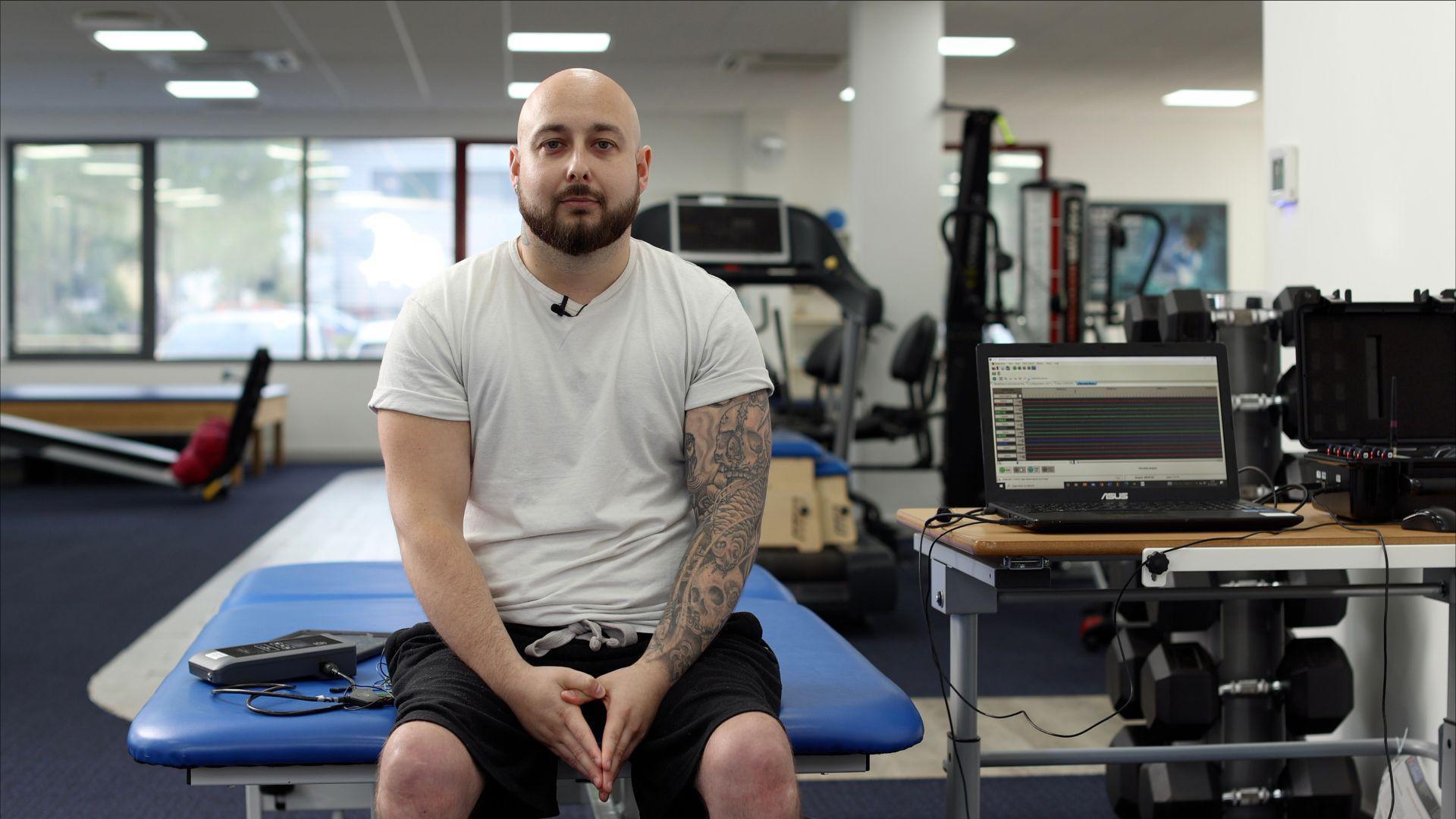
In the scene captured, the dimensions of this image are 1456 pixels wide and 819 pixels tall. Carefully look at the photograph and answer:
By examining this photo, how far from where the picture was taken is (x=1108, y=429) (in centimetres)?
186

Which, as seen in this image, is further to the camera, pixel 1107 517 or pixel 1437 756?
pixel 1437 756

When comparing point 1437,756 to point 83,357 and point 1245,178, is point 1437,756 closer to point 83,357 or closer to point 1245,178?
point 1245,178

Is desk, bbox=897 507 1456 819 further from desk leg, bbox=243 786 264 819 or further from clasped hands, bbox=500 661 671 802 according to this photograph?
desk leg, bbox=243 786 264 819

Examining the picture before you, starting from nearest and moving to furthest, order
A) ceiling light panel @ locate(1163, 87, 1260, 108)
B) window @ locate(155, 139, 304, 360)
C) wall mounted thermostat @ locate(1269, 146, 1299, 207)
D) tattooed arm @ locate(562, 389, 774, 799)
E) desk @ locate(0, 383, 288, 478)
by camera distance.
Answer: tattooed arm @ locate(562, 389, 774, 799) < wall mounted thermostat @ locate(1269, 146, 1299, 207) < desk @ locate(0, 383, 288, 478) < ceiling light panel @ locate(1163, 87, 1260, 108) < window @ locate(155, 139, 304, 360)

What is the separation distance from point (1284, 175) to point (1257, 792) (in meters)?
1.34

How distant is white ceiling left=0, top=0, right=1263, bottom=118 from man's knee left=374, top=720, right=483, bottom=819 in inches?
204

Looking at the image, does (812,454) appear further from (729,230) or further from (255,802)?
(255,802)

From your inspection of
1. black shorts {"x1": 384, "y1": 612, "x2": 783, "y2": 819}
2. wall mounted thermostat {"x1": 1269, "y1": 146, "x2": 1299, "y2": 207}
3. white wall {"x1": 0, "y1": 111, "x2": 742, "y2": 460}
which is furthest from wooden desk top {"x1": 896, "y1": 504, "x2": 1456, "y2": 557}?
white wall {"x1": 0, "y1": 111, "x2": 742, "y2": 460}

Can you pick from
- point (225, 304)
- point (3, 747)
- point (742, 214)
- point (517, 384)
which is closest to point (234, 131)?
point (225, 304)

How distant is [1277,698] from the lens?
7.31 ft

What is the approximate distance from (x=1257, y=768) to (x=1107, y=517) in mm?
853

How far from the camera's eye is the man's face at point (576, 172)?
1604 mm

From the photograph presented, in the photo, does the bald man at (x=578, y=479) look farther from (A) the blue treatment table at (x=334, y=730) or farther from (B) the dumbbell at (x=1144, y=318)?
(B) the dumbbell at (x=1144, y=318)

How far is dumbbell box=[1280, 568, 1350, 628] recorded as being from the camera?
89.0 inches
